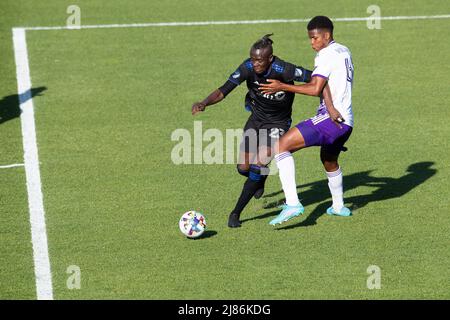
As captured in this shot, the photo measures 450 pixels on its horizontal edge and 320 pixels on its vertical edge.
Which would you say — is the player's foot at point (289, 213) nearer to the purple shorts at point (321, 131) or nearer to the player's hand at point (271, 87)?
the purple shorts at point (321, 131)

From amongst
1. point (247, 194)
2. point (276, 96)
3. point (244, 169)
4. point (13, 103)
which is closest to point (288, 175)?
point (247, 194)

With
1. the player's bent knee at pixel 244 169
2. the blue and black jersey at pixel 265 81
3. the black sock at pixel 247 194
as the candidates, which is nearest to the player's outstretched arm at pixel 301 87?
the blue and black jersey at pixel 265 81

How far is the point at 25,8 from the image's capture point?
23438 millimetres

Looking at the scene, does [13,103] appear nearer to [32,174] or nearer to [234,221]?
[32,174]

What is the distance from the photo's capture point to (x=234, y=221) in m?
12.9

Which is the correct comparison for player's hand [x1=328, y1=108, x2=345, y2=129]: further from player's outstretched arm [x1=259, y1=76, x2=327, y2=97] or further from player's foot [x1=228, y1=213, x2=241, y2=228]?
player's foot [x1=228, y1=213, x2=241, y2=228]

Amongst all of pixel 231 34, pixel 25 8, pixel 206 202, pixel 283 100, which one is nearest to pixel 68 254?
pixel 206 202

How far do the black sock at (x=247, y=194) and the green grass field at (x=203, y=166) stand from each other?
0.88 feet

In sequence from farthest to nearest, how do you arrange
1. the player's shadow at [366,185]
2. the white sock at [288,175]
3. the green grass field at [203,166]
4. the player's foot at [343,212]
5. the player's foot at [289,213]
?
the player's shadow at [366,185] → the player's foot at [343,212] → the white sock at [288,175] → the player's foot at [289,213] → the green grass field at [203,166]

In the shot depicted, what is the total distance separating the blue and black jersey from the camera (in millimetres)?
Answer: 12727

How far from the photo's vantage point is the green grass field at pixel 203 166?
1165 centimetres

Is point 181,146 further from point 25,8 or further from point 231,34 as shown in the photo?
point 25,8

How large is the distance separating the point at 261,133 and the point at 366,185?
220 cm

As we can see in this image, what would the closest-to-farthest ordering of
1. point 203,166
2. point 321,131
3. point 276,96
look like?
point 321,131 < point 276,96 < point 203,166
